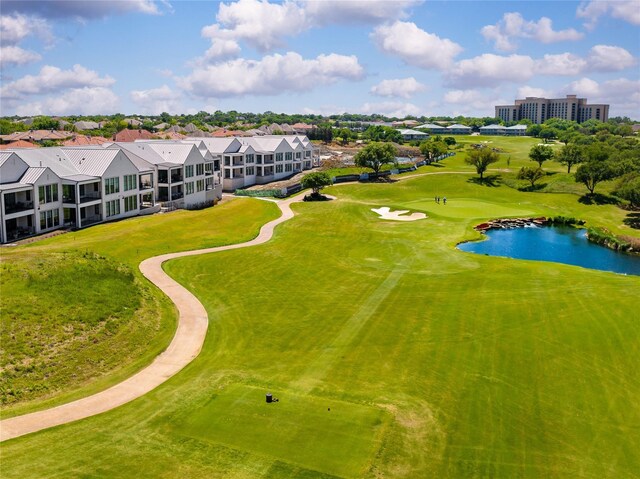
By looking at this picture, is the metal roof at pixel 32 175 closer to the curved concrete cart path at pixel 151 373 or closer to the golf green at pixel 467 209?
the curved concrete cart path at pixel 151 373

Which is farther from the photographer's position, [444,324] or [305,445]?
[444,324]

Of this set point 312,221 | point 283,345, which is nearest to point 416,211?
point 312,221

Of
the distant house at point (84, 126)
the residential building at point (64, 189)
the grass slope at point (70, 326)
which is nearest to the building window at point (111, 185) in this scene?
the residential building at point (64, 189)

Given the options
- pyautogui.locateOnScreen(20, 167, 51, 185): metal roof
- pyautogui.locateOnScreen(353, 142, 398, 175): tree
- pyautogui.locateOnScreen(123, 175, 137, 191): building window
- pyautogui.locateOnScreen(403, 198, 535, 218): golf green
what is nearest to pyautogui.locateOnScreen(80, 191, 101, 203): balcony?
pyautogui.locateOnScreen(123, 175, 137, 191): building window

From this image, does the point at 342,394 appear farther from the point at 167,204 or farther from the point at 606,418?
the point at 167,204

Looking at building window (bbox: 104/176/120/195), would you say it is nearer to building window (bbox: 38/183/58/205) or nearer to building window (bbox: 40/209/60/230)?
building window (bbox: 38/183/58/205)
